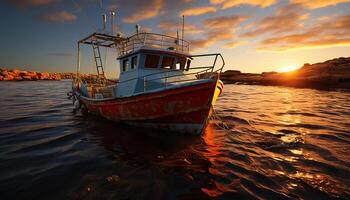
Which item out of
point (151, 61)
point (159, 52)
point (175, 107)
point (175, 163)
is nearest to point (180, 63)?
point (159, 52)

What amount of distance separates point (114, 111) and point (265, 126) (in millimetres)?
7674

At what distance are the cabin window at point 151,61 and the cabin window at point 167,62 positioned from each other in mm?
377

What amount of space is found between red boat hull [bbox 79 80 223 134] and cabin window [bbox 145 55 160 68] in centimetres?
210

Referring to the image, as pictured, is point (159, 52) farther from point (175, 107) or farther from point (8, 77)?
point (8, 77)

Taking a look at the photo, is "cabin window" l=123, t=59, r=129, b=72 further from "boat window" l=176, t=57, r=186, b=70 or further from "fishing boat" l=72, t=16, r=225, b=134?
"boat window" l=176, t=57, r=186, b=70

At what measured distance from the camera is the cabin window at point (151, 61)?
9.79 meters

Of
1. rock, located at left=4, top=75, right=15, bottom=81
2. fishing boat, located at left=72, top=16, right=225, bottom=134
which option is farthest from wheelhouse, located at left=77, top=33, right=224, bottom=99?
rock, located at left=4, top=75, right=15, bottom=81

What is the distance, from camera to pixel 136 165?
19.1ft

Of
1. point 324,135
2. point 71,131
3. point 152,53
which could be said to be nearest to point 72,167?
point 71,131

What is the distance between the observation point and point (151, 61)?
9.87 m

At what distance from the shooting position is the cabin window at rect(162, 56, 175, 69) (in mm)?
10117

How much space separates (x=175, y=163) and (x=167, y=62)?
5751 millimetres

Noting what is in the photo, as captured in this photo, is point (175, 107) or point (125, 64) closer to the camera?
point (175, 107)

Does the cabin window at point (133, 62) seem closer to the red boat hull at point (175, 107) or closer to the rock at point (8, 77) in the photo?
the red boat hull at point (175, 107)
